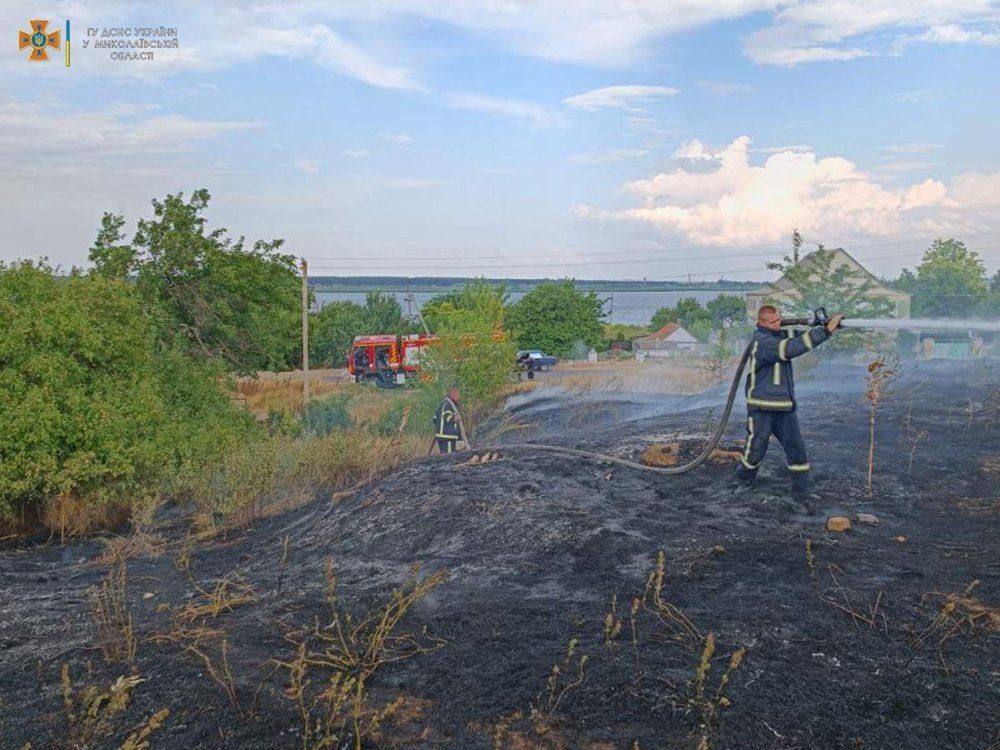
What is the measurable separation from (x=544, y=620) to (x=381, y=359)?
33.8m

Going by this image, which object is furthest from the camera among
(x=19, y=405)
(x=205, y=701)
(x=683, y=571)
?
(x=19, y=405)

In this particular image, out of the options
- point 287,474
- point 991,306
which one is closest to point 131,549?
point 287,474

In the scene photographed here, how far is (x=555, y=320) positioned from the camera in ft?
188

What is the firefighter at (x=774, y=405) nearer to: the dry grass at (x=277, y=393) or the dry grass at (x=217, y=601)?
the dry grass at (x=217, y=601)

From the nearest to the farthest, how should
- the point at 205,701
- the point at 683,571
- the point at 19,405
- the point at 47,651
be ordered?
the point at 205,701 → the point at 47,651 → the point at 683,571 → the point at 19,405

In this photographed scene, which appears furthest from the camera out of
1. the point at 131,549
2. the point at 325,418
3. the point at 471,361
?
the point at 325,418

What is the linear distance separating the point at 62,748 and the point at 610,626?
269 cm

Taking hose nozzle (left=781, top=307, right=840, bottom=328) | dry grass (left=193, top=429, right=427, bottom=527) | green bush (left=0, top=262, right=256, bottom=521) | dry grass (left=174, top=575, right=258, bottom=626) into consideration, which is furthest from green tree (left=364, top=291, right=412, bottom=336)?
dry grass (left=174, top=575, right=258, bottom=626)

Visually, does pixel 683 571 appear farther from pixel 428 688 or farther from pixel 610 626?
pixel 428 688

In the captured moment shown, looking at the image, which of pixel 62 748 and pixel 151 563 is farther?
pixel 151 563

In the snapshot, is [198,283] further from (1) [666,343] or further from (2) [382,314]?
(1) [666,343]

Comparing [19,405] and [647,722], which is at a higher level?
[19,405]

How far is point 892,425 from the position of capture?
1106cm

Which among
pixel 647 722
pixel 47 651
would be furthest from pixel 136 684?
pixel 647 722
